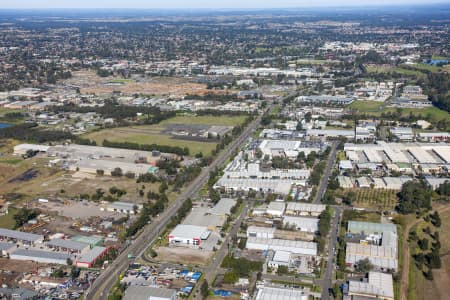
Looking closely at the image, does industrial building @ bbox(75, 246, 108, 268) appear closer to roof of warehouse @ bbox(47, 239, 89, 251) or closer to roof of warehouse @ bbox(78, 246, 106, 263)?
roof of warehouse @ bbox(78, 246, 106, 263)

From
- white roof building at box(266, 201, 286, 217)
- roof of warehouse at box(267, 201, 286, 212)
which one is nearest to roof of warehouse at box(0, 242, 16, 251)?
white roof building at box(266, 201, 286, 217)

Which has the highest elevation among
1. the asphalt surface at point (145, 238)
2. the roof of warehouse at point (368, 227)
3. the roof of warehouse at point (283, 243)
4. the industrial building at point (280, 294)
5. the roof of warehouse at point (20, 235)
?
the roof of warehouse at point (368, 227)

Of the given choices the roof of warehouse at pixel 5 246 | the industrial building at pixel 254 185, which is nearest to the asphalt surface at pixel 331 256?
the industrial building at pixel 254 185

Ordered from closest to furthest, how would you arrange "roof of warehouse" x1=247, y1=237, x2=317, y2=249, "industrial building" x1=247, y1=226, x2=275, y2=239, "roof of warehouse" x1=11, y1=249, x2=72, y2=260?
"roof of warehouse" x1=11, y1=249, x2=72, y2=260, "roof of warehouse" x1=247, y1=237, x2=317, y2=249, "industrial building" x1=247, y1=226, x2=275, y2=239

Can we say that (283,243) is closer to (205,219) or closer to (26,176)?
(205,219)

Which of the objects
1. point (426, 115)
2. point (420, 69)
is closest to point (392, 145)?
point (426, 115)

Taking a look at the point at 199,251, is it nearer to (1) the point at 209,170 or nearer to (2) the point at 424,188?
(1) the point at 209,170

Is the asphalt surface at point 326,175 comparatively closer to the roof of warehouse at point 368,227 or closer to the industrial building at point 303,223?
the industrial building at point 303,223
